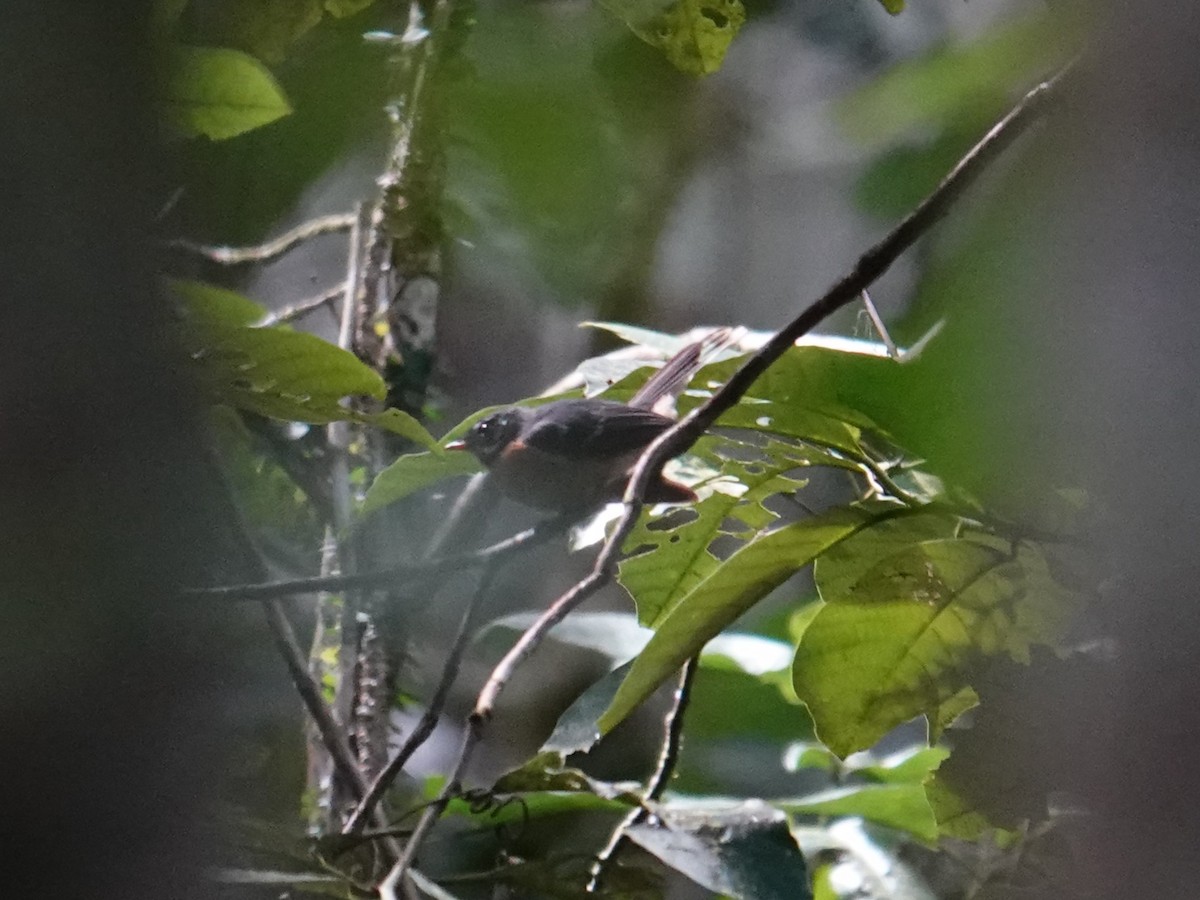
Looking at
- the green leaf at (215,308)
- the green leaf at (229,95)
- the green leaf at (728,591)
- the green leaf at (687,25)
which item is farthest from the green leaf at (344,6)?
the green leaf at (728,591)

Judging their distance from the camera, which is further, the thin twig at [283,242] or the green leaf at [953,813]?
the thin twig at [283,242]

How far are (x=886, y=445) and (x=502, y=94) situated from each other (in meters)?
0.56

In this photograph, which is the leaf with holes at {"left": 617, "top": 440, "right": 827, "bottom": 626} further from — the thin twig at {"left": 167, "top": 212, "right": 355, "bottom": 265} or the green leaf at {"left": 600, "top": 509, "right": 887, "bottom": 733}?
the thin twig at {"left": 167, "top": 212, "right": 355, "bottom": 265}

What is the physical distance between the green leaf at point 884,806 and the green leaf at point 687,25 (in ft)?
2.35

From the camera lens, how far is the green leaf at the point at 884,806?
1150 millimetres

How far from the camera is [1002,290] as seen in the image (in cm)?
43

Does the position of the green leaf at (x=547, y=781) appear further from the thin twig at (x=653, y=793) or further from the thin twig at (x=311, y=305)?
the thin twig at (x=311, y=305)

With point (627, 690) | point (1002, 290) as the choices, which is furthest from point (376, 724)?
point (1002, 290)

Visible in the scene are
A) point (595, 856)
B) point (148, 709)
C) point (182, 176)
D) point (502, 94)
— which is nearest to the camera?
point (148, 709)

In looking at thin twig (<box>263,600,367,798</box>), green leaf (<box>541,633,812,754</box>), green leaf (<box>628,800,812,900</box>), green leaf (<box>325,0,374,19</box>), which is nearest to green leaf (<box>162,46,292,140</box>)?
green leaf (<box>325,0,374,19</box>)

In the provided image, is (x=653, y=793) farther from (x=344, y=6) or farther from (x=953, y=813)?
(x=344, y=6)

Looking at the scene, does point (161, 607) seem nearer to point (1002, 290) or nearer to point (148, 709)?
point (148, 709)

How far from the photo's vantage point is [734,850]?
0.73 meters

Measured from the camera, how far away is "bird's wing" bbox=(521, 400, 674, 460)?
129cm
